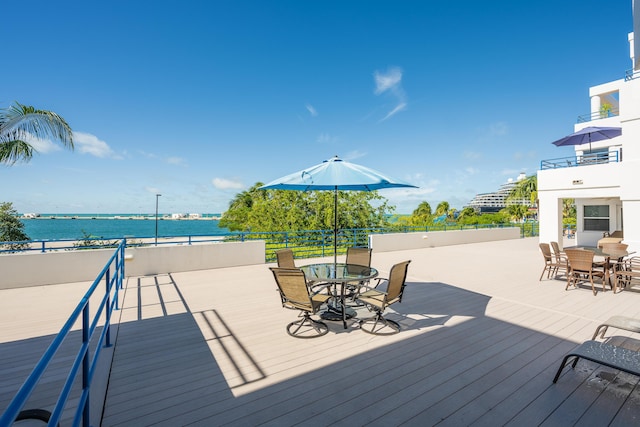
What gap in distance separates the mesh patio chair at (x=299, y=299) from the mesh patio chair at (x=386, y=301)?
0.56 meters

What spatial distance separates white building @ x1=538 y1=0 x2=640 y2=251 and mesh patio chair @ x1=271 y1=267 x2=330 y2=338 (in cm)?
971

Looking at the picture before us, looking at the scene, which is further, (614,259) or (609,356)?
(614,259)

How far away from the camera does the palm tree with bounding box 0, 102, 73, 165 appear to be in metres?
7.44

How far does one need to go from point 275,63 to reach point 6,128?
38.3 feet

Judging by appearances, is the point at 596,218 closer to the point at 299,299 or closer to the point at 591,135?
the point at 591,135

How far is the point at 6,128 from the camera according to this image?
24.2 ft

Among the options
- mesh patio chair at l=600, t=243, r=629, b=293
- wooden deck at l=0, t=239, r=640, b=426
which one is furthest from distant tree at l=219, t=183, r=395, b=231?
wooden deck at l=0, t=239, r=640, b=426

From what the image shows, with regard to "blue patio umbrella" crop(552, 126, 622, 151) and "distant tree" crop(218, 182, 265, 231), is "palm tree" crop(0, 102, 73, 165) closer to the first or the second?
"blue patio umbrella" crop(552, 126, 622, 151)

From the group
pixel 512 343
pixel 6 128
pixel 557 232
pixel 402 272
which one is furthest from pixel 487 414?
pixel 557 232

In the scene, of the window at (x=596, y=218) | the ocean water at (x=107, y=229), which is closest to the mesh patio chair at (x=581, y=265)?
the window at (x=596, y=218)

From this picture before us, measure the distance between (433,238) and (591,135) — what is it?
6680 mm

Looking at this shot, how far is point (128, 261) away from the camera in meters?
6.88

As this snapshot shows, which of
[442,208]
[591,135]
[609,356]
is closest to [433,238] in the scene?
[591,135]

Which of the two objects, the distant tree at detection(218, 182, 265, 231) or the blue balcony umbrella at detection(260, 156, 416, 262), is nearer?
the blue balcony umbrella at detection(260, 156, 416, 262)
